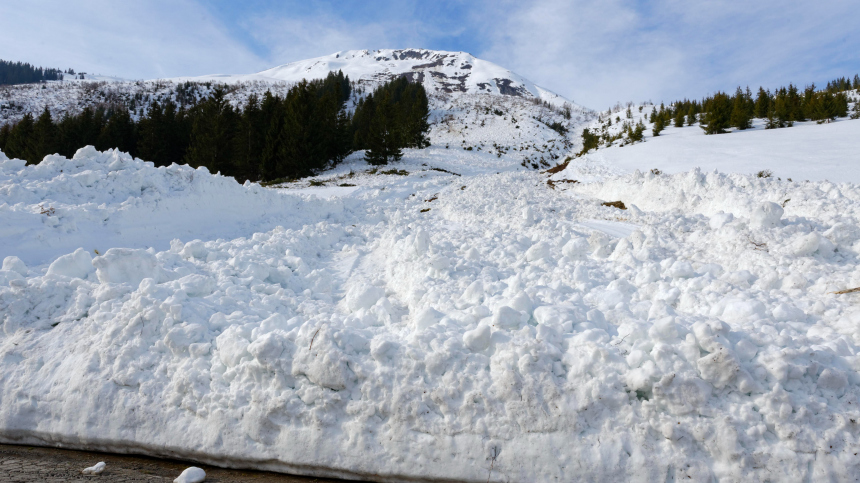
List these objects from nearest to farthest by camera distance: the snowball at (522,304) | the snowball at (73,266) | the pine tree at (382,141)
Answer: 1. the snowball at (522,304)
2. the snowball at (73,266)
3. the pine tree at (382,141)

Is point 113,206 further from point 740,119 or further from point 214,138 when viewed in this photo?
point 740,119

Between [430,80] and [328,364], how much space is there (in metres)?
146

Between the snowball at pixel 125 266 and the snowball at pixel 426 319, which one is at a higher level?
the snowball at pixel 125 266

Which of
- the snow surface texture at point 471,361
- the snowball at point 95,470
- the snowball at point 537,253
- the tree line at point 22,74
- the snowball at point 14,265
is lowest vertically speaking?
the snowball at point 95,470

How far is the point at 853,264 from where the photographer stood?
510 cm

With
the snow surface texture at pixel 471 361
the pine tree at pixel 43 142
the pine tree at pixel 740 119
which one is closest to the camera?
the snow surface texture at pixel 471 361

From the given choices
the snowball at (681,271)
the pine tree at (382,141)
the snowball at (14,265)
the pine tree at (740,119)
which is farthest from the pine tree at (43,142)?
the pine tree at (740,119)

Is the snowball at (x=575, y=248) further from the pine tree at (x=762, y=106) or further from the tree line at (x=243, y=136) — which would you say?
the pine tree at (x=762, y=106)

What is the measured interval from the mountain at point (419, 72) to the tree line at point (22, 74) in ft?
173

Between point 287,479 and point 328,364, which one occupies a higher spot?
point 328,364

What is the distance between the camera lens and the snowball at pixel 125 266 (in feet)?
16.9

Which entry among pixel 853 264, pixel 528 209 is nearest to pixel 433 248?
pixel 528 209

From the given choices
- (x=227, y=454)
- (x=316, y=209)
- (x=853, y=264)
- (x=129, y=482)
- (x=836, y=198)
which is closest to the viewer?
(x=129, y=482)

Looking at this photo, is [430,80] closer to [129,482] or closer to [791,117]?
[791,117]
